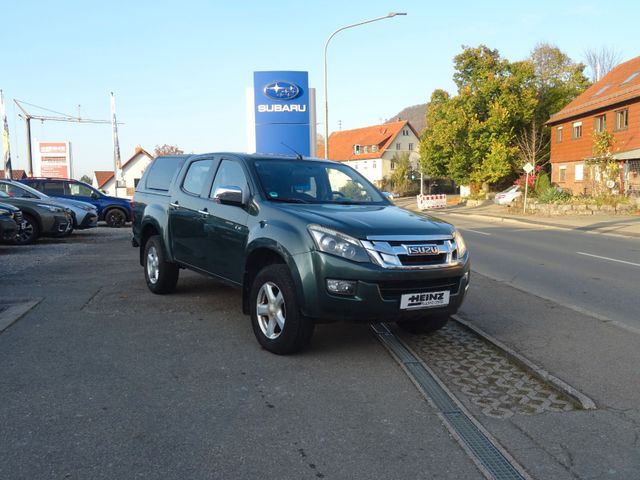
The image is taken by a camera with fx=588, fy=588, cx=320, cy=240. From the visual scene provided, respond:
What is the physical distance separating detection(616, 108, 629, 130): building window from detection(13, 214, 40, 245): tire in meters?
29.0

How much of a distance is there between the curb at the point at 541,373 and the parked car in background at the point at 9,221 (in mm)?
10754

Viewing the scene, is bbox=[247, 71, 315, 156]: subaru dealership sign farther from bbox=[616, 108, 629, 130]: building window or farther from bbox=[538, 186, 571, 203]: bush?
bbox=[616, 108, 629, 130]: building window

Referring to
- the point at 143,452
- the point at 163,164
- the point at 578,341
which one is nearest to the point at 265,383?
the point at 143,452

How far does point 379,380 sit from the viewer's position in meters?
4.41

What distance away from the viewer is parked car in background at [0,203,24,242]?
12641 millimetres

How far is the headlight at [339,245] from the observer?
4520 mm

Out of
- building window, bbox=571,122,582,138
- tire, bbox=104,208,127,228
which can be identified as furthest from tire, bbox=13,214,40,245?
building window, bbox=571,122,582,138

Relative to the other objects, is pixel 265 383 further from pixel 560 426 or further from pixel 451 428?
pixel 560 426

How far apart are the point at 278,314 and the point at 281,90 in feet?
50.7

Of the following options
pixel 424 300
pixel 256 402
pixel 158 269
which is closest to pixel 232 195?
pixel 424 300

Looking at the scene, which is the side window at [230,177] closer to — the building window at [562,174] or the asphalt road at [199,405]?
the asphalt road at [199,405]

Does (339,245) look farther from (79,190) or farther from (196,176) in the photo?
(79,190)

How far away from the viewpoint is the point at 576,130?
1452 inches

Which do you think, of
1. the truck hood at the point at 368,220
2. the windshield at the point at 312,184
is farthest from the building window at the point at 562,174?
the truck hood at the point at 368,220
